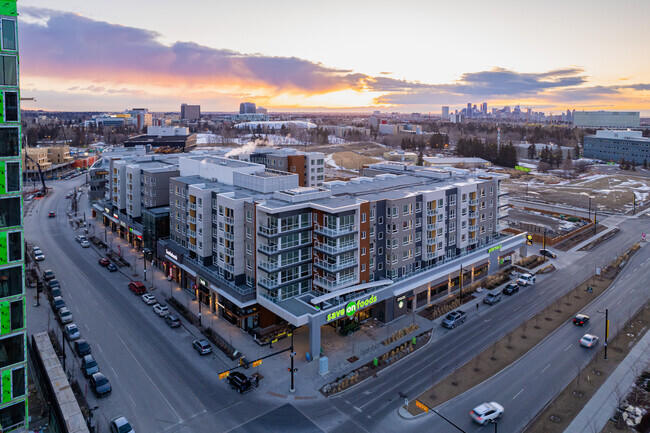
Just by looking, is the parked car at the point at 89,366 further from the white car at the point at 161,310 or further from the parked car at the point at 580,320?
the parked car at the point at 580,320

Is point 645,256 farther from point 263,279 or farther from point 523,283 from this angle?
point 263,279

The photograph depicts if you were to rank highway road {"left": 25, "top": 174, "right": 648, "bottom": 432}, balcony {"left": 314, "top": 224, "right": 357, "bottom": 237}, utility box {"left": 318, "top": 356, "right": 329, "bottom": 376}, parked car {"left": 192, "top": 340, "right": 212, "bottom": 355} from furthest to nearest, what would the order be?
balcony {"left": 314, "top": 224, "right": 357, "bottom": 237}, parked car {"left": 192, "top": 340, "right": 212, "bottom": 355}, utility box {"left": 318, "top": 356, "right": 329, "bottom": 376}, highway road {"left": 25, "top": 174, "right": 648, "bottom": 432}

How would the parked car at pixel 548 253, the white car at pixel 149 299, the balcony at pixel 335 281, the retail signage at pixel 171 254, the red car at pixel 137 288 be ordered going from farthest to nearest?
1. the parked car at pixel 548 253
2. the retail signage at pixel 171 254
3. the red car at pixel 137 288
4. the white car at pixel 149 299
5. the balcony at pixel 335 281

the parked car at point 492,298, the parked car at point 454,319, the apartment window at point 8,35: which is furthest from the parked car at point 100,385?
the parked car at point 492,298

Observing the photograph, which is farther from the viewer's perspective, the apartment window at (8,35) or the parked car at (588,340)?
the parked car at (588,340)

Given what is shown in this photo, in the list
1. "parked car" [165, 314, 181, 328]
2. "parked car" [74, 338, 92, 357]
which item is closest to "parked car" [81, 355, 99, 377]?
"parked car" [74, 338, 92, 357]

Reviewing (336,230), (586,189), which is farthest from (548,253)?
(586,189)

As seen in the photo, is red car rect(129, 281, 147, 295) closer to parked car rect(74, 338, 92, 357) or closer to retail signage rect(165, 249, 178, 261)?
retail signage rect(165, 249, 178, 261)

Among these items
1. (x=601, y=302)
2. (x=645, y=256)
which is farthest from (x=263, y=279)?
(x=645, y=256)
